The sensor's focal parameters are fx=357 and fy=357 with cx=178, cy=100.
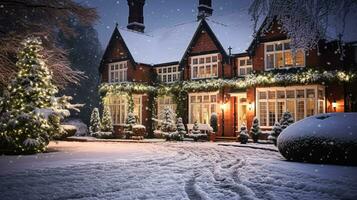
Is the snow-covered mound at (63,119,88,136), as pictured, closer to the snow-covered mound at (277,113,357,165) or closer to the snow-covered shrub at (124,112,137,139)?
the snow-covered shrub at (124,112,137,139)

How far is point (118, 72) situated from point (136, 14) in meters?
8.12

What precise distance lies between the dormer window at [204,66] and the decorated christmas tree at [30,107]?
15.1m

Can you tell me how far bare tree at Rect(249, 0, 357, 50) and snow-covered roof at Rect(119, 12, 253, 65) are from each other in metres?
20.8

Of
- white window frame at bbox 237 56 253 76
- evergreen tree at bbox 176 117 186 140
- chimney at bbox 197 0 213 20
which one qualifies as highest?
chimney at bbox 197 0 213 20

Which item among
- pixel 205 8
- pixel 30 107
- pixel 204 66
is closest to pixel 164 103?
pixel 204 66

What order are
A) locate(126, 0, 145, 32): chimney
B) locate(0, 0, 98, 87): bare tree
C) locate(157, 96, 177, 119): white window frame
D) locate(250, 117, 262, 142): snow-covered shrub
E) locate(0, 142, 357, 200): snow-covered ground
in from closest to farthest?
1. locate(0, 142, 357, 200): snow-covered ground
2. locate(0, 0, 98, 87): bare tree
3. locate(250, 117, 262, 142): snow-covered shrub
4. locate(157, 96, 177, 119): white window frame
5. locate(126, 0, 145, 32): chimney

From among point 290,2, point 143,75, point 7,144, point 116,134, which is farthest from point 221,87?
point 290,2

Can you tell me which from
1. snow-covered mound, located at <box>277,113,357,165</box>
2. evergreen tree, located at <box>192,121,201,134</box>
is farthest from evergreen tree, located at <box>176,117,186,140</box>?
snow-covered mound, located at <box>277,113,357,165</box>

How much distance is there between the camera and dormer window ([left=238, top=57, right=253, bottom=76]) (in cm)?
2772

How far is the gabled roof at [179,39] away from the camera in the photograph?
29853 millimetres

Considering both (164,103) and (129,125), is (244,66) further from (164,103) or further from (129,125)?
(129,125)

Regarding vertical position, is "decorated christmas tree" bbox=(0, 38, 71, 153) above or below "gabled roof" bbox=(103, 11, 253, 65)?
below

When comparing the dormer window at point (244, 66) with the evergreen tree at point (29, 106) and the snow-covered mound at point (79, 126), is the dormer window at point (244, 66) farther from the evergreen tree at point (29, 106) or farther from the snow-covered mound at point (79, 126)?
the snow-covered mound at point (79, 126)

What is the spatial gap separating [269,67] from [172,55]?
36.6 ft
